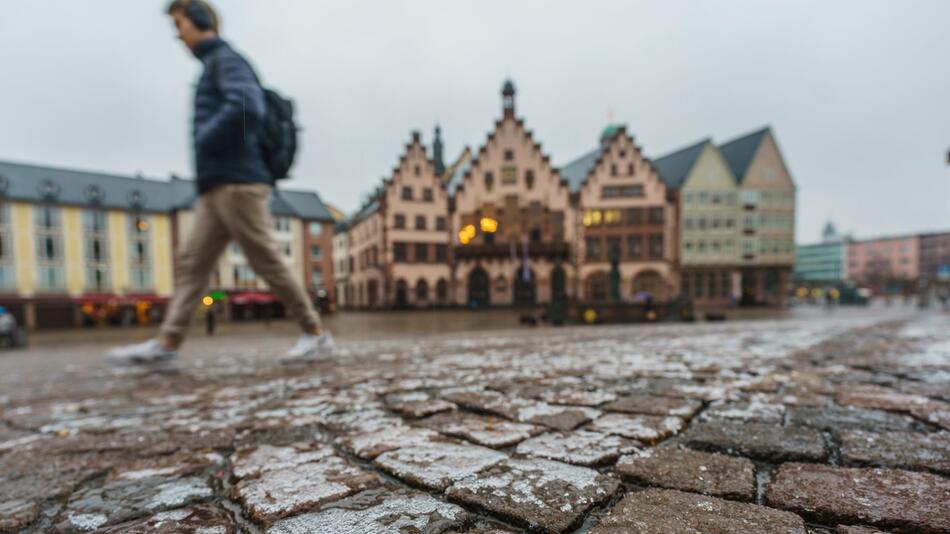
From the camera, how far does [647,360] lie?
167 inches

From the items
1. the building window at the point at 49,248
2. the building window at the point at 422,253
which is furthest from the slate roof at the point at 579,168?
the building window at the point at 49,248

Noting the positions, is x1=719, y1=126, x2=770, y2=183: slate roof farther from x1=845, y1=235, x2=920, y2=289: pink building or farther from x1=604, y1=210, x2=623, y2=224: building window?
x1=845, y1=235, x2=920, y2=289: pink building

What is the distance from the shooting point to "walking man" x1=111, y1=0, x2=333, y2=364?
3.54 meters

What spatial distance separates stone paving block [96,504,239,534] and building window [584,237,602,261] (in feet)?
110

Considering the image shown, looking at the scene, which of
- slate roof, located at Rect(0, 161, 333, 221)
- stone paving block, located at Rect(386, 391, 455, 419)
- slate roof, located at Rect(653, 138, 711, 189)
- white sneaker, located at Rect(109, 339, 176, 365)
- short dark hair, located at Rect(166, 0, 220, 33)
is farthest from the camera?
slate roof, located at Rect(653, 138, 711, 189)

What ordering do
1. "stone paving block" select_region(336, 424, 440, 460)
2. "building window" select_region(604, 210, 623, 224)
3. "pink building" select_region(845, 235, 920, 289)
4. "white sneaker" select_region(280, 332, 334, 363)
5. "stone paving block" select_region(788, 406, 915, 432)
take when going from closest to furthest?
"stone paving block" select_region(336, 424, 440, 460), "stone paving block" select_region(788, 406, 915, 432), "white sneaker" select_region(280, 332, 334, 363), "building window" select_region(604, 210, 623, 224), "pink building" select_region(845, 235, 920, 289)

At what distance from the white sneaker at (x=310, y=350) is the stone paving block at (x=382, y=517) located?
3.38 m

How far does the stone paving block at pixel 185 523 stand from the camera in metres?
1.17

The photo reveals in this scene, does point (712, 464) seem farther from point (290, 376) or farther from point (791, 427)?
point (290, 376)

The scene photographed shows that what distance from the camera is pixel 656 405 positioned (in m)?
2.33

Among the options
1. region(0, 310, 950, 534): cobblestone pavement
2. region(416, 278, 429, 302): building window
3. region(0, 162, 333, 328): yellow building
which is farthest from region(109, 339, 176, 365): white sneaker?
region(0, 162, 333, 328): yellow building

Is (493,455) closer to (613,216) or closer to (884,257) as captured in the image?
(613,216)

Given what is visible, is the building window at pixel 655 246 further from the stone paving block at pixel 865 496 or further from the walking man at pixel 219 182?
the stone paving block at pixel 865 496

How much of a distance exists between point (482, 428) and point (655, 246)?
35.0 m
